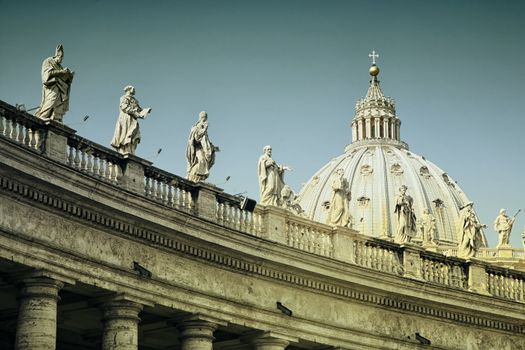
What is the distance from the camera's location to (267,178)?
149 ft

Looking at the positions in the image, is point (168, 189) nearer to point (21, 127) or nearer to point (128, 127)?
point (128, 127)

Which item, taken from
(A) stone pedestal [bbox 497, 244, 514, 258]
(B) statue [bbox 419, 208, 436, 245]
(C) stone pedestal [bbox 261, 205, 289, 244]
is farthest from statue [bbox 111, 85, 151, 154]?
(B) statue [bbox 419, 208, 436, 245]

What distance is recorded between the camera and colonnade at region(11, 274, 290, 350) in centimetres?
3569

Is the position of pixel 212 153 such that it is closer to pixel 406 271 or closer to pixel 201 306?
pixel 201 306

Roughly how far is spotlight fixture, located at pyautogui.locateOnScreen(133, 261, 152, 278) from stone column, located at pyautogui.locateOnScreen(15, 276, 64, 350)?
3173mm

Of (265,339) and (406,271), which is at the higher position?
(406,271)

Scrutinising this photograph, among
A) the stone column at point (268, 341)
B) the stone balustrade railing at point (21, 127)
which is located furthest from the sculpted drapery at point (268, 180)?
the stone balustrade railing at point (21, 127)

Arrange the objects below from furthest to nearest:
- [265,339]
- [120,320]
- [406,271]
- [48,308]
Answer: [406,271] → [265,339] → [120,320] → [48,308]

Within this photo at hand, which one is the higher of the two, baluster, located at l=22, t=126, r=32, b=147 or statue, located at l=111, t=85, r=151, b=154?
statue, located at l=111, t=85, r=151, b=154

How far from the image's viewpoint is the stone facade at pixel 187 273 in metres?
36.1

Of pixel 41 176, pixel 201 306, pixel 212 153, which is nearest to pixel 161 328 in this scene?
pixel 201 306

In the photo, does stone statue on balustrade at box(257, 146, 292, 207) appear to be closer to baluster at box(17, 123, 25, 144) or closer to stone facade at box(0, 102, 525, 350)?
stone facade at box(0, 102, 525, 350)

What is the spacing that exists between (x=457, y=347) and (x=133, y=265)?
14.5 m

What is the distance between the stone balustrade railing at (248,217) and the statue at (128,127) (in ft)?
2.31
